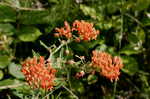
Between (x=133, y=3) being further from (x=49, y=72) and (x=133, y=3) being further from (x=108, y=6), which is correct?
(x=49, y=72)

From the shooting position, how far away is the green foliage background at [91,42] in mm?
3672

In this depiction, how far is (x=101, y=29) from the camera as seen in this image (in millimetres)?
3852

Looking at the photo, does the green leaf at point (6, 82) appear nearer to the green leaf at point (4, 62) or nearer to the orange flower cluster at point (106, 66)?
the green leaf at point (4, 62)

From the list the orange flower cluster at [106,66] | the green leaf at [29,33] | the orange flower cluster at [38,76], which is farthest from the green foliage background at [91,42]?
the orange flower cluster at [38,76]

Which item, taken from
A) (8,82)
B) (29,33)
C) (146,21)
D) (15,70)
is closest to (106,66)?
(8,82)

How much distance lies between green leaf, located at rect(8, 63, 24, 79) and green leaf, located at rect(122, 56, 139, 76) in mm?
1017

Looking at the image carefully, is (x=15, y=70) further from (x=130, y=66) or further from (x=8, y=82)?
(x=130, y=66)

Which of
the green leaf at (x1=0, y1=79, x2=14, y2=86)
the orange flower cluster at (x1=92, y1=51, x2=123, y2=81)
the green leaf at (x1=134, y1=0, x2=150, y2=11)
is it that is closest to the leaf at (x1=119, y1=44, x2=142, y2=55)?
the green leaf at (x1=134, y1=0, x2=150, y2=11)

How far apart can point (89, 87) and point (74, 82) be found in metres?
0.27

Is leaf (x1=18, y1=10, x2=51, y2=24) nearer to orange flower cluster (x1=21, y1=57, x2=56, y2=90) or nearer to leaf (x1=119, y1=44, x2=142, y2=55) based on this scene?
leaf (x1=119, y1=44, x2=142, y2=55)

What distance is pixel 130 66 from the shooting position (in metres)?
3.83

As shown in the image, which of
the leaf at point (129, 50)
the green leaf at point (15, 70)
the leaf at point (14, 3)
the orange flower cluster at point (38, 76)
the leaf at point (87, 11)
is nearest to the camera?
the orange flower cluster at point (38, 76)

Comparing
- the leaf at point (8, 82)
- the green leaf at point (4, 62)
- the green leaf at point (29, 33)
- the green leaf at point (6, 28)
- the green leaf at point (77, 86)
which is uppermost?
the green leaf at point (6, 28)

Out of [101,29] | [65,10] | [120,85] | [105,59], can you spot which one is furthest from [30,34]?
[105,59]
